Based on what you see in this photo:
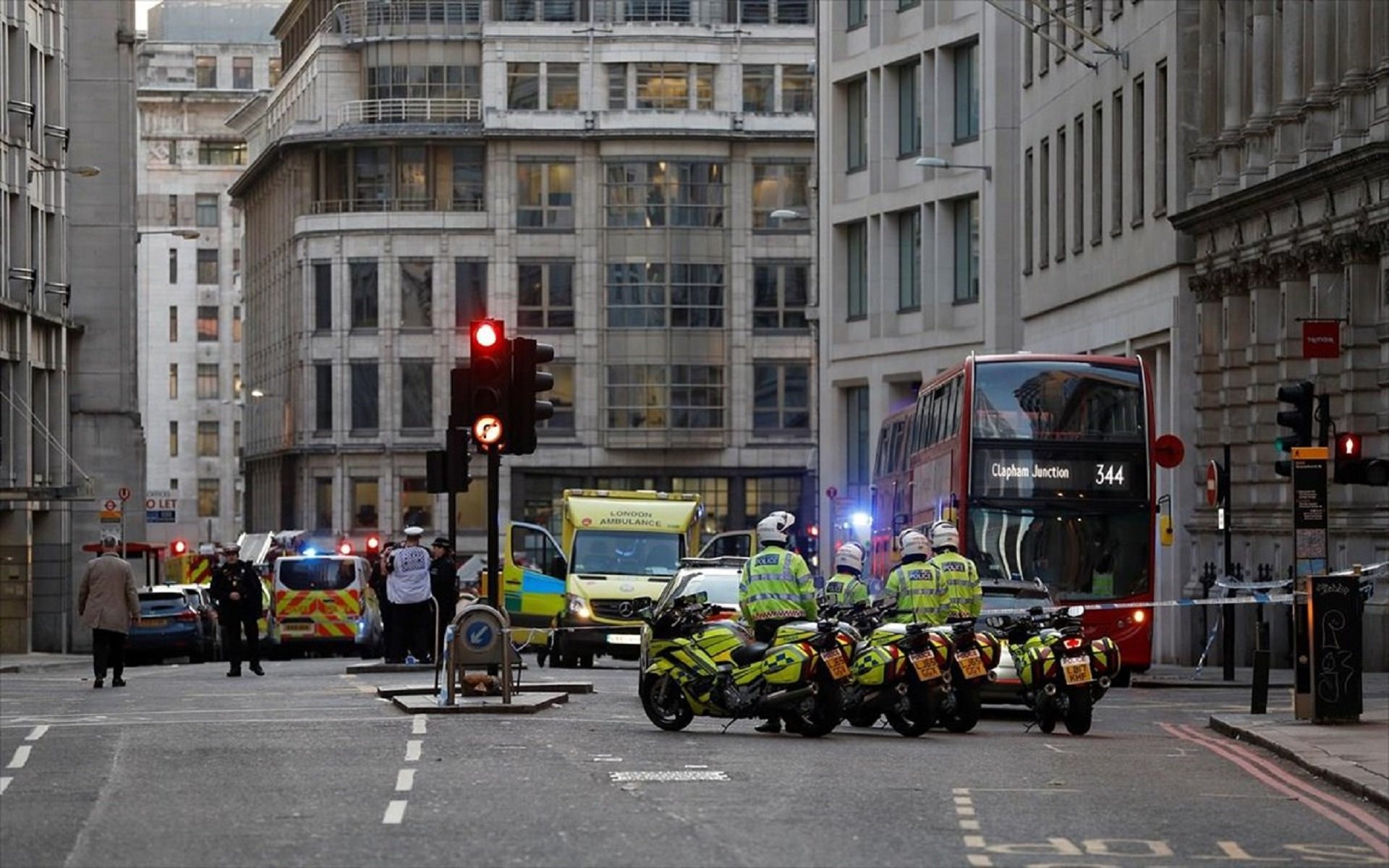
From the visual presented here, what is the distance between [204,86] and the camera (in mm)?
143000

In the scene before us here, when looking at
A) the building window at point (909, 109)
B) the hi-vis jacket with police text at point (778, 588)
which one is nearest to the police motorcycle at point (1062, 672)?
the hi-vis jacket with police text at point (778, 588)

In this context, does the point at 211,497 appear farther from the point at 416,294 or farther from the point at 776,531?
the point at 776,531

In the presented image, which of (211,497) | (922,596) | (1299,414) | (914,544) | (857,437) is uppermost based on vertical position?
(857,437)

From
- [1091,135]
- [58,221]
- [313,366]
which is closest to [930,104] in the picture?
[1091,135]

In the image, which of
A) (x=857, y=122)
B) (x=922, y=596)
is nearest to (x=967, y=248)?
(x=857, y=122)

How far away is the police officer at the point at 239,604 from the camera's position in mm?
38031

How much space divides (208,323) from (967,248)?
8208cm

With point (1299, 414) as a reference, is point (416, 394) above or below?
above

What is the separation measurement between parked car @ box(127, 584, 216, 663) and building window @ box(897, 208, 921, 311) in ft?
72.7

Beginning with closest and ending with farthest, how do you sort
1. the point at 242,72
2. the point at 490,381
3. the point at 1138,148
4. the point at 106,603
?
the point at 490,381 < the point at 106,603 < the point at 1138,148 < the point at 242,72

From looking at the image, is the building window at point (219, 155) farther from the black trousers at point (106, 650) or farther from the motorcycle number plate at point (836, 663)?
the motorcycle number plate at point (836, 663)

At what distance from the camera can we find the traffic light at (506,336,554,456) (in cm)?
2516

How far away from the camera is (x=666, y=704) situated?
23312 mm

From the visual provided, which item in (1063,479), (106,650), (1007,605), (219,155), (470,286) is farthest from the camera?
(219,155)
